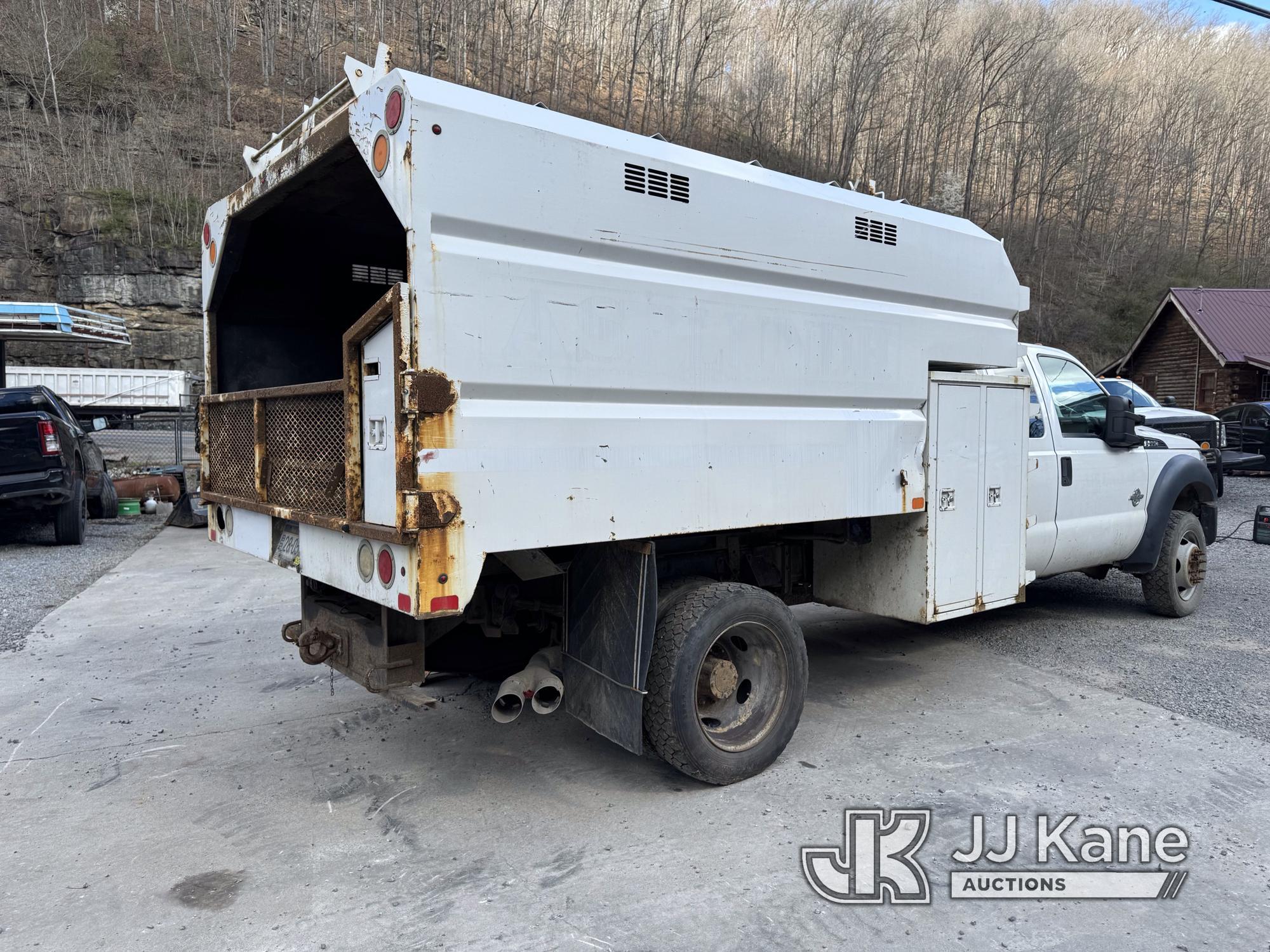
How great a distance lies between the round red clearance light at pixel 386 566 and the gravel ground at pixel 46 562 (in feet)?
16.4

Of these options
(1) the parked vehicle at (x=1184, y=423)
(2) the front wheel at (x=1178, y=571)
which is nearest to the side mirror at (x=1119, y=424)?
(2) the front wheel at (x=1178, y=571)

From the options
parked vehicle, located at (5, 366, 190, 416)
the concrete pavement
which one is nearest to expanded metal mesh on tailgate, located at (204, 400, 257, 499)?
the concrete pavement

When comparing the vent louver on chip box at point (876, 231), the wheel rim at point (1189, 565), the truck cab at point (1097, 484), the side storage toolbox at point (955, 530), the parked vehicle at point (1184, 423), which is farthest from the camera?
the parked vehicle at point (1184, 423)

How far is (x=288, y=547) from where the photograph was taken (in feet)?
12.3

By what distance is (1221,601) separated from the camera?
7.52 meters

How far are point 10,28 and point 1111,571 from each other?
39493mm

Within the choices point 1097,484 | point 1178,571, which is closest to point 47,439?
point 1097,484

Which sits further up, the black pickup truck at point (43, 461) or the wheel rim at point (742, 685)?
the black pickup truck at point (43, 461)

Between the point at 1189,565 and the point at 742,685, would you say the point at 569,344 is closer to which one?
the point at 742,685

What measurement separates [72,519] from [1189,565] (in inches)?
485

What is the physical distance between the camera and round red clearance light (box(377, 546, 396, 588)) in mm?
2945

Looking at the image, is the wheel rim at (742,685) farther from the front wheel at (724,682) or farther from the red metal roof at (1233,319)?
the red metal roof at (1233,319)

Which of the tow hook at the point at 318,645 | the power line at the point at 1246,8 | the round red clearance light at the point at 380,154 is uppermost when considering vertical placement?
the power line at the point at 1246,8

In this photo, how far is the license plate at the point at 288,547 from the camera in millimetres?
3670
